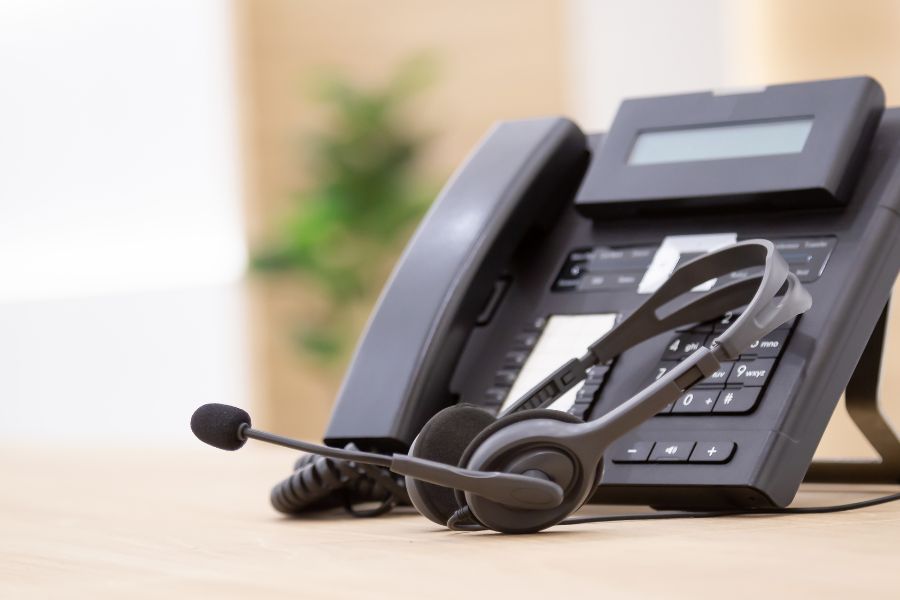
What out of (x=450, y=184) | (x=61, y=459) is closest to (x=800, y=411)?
(x=450, y=184)

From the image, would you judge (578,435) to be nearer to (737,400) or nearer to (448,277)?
(737,400)

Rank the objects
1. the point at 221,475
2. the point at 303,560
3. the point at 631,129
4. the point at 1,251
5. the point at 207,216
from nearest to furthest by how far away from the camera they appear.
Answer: the point at 303,560 < the point at 631,129 < the point at 221,475 < the point at 1,251 < the point at 207,216

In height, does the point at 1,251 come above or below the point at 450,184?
below

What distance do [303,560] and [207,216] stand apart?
4607 millimetres

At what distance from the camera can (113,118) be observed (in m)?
4.79

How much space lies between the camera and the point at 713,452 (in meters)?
0.58

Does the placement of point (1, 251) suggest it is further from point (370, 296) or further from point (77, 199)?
point (370, 296)

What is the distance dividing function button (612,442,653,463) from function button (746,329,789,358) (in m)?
0.06

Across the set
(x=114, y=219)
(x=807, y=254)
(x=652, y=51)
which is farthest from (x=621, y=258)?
(x=114, y=219)

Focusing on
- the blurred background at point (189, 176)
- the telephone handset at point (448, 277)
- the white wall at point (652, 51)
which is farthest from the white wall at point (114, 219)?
the telephone handset at point (448, 277)

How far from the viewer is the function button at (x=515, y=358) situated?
28.2 inches

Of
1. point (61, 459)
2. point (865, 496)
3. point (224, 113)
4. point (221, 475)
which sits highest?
point (865, 496)

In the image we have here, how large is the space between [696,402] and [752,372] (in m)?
0.03

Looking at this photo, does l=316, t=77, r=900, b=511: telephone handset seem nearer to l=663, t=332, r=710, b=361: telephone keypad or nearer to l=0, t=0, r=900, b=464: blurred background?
l=663, t=332, r=710, b=361: telephone keypad
